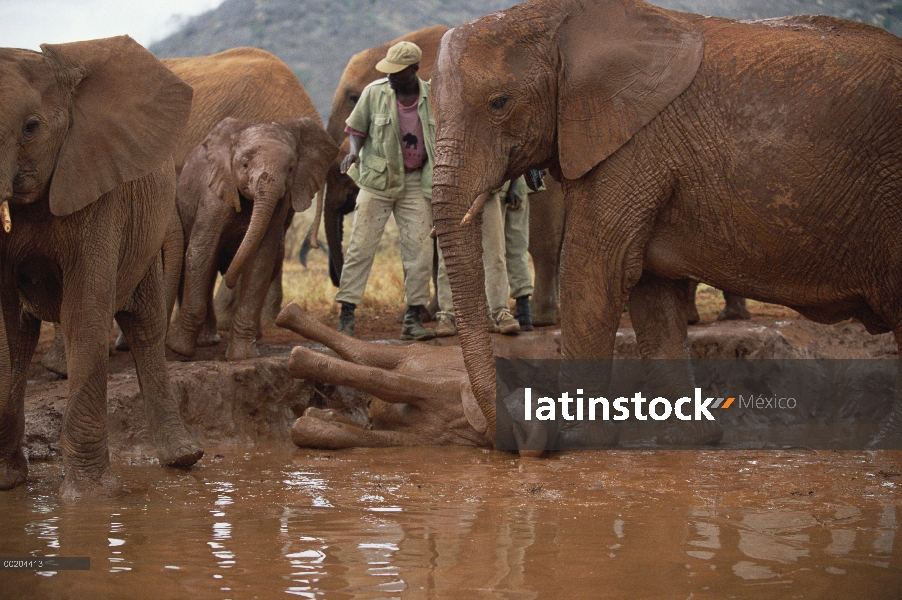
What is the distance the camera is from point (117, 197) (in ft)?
16.2

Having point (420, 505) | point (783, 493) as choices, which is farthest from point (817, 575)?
point (420, 505)

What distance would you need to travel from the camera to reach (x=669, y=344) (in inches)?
240

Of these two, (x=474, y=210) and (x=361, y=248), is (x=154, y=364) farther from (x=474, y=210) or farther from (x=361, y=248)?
(x=361, y=248)

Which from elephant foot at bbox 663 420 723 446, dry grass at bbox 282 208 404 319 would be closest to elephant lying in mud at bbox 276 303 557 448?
elephant foot at bbox 663 420 723 446

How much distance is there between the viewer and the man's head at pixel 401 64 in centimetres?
758

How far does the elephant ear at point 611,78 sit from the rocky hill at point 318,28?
77.8 feet

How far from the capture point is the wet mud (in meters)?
3.48

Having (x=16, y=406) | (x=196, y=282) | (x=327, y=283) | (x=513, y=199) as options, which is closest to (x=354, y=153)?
(x=513, y=199)

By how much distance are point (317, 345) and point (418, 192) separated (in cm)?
124

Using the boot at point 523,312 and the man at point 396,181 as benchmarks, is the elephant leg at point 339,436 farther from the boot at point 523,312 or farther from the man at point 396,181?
the boot at point 523,312

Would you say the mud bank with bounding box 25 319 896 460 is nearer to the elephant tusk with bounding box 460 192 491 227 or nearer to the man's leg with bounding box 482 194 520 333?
the man's leg with bounding box 482 194 520 333

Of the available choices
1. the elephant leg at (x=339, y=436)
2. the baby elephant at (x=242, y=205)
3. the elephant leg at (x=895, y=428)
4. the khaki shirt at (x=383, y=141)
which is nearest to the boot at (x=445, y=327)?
the khaki shirt at (x=383, y=141)

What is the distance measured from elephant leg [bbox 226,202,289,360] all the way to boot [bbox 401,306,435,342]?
96cm

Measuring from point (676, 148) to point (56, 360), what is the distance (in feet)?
12.9
